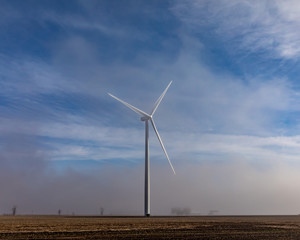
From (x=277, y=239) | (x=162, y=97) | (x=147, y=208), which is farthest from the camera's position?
(x=162, y=97)

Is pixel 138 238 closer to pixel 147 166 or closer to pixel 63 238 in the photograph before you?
pixel 63 238

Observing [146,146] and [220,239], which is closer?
[220,239]

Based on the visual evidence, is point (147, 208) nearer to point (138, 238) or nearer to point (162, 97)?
point (162, 97)

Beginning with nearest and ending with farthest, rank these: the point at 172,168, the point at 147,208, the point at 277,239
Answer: the point at 277,239
the point at 147,208
the point at 172,168

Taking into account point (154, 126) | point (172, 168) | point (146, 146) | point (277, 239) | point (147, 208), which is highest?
point (154, 126)

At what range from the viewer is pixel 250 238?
33.7 m

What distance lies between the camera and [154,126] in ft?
304

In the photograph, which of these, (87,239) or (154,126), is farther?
(154,126)

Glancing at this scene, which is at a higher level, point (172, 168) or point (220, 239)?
point (172, 168)

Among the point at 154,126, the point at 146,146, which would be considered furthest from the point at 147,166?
the point at 154,126

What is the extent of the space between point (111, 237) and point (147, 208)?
52787 millimetres

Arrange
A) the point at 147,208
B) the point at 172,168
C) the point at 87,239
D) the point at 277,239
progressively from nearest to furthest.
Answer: the point at 87,239
the point at 277,239
the point at 147,208
the point at 172,168

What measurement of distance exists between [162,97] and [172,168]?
2255 cm

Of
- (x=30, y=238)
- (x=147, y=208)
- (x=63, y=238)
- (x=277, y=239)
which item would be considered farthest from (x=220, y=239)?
(x=147, y=208)
